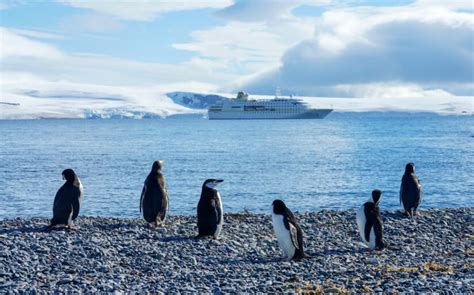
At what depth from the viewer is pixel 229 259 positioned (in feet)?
29.9

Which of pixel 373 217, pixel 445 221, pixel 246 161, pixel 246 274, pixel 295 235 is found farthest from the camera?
pixel 246 161

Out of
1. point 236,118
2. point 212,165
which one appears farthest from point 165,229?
point 236,118

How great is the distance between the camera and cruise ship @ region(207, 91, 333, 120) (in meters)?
130

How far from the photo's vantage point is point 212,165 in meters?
34.8

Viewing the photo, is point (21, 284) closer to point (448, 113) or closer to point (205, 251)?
point (205, 251)

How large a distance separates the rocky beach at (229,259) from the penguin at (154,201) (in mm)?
222

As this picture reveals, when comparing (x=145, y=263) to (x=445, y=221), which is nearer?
(x=145, y=263)

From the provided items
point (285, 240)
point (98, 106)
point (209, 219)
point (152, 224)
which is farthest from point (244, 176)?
point (98, 106)

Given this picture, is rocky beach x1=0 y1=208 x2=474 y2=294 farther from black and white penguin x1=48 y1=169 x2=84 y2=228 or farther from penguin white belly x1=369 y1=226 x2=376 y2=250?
black and white penguin x1=48 y1=169 x2=84 y2=228

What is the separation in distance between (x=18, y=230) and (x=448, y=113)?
185 m

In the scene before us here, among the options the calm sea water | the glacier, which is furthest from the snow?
the calm sea water

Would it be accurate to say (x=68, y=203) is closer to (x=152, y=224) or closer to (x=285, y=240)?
(x=152, y=224)

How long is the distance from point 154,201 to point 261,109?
119 metres

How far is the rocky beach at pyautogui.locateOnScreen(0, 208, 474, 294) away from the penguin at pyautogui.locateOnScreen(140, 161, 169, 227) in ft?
0.73
